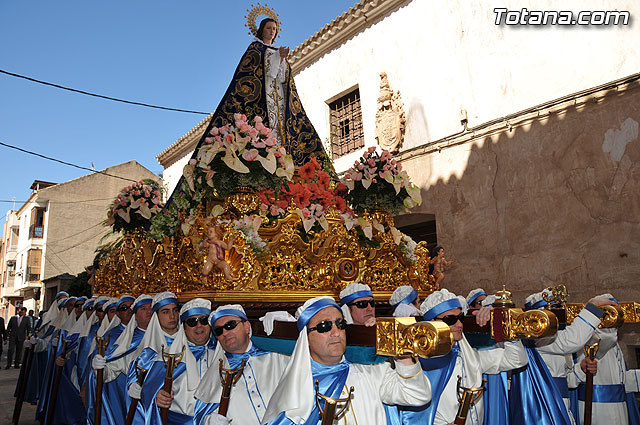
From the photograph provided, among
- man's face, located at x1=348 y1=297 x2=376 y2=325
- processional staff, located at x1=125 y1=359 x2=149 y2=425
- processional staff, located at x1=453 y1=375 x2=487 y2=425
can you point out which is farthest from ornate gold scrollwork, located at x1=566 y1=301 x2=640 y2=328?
processional staff, located at x1=125 y1=359 x2=149 y2=425

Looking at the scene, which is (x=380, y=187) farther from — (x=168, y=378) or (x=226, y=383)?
(x=226, y=383)

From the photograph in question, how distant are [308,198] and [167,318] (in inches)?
71.7

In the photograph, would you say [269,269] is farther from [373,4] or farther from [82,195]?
[82,195]

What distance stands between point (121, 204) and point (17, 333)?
1094 cm

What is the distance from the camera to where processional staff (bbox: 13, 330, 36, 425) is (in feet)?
25.1

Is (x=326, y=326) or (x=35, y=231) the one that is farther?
(x=35, y=231)

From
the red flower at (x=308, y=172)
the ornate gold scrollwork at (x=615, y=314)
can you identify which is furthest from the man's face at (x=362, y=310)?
the red flower at (x=308, y=172)

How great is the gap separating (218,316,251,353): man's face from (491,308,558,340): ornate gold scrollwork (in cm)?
170

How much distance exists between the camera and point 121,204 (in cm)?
677

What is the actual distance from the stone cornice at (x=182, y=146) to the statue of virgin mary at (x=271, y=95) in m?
9.50

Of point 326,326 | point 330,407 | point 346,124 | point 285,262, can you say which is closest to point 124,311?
point 285,262

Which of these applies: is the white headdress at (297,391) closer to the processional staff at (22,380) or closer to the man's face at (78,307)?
the man's face at (78,307)

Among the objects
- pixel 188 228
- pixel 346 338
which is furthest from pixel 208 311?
pixel 346 338

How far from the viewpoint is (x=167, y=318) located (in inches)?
179
